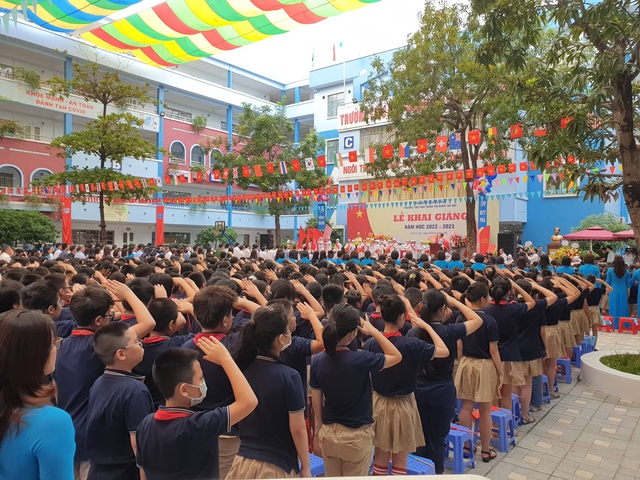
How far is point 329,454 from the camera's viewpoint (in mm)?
2854

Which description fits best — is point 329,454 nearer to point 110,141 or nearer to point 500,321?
point 500,321

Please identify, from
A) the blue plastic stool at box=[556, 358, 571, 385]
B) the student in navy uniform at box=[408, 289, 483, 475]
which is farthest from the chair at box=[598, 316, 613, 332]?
the student in navy uniform at box=[408, 289, 483, 475]

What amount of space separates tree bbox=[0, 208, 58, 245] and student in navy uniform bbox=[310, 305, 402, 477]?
693 inches

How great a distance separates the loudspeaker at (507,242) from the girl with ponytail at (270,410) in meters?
19.9

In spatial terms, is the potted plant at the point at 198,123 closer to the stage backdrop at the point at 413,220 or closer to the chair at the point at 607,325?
the stage backdrop at the point at 413,220

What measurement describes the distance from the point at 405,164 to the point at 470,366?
10504 millimetres

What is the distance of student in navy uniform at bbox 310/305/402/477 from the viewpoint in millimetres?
2730

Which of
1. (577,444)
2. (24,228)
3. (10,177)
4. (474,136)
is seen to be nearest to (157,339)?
(577,444)

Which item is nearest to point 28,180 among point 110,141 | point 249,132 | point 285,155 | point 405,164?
point 110,141

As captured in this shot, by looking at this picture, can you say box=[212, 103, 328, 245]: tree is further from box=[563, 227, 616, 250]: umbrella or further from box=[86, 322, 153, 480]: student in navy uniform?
box=[86, 322, 153, 480]: student in navy uniform

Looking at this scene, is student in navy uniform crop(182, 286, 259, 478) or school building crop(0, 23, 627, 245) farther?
school building crop(0, 23, 627, 245)

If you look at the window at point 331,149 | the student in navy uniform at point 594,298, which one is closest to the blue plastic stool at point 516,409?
the student in navy uniform at point 594,298

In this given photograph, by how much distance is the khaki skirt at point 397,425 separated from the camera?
3154mm

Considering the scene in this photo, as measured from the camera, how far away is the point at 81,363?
2.71m
